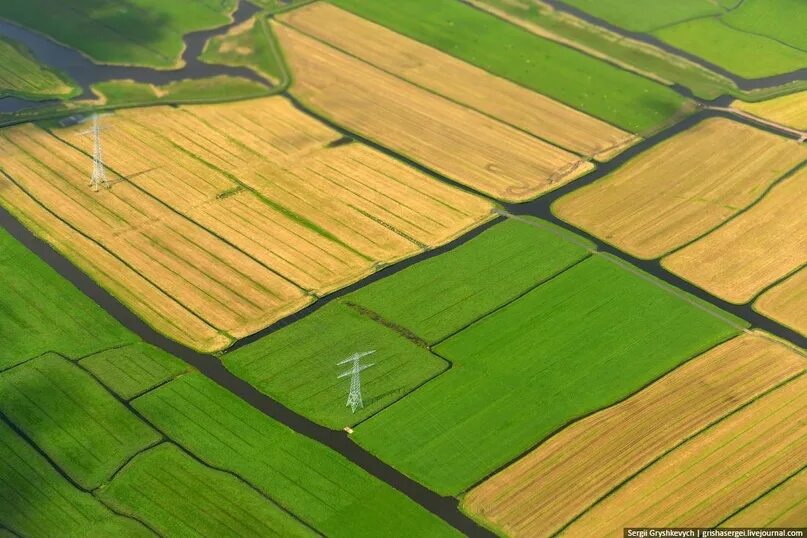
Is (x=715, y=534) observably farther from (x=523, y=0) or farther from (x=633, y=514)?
(x=523, y=0)

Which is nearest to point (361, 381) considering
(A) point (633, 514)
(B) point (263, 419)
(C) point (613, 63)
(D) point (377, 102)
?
(B) point (263, 419)

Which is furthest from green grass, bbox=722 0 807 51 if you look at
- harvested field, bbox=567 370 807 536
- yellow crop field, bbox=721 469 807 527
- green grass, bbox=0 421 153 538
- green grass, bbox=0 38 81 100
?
green grass, bbox=0 421 153 538

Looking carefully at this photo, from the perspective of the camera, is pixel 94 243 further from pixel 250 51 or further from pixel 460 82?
pixel 460 82

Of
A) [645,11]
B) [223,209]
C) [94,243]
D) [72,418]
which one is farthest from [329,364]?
[645,11]

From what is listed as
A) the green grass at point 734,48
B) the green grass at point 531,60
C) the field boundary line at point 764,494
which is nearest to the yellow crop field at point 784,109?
the green grass at point 734,48

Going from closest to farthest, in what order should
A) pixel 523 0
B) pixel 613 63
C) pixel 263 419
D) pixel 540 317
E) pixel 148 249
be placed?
pixel 263 419 < pixel 540 317 < pixel 148 249 < pixel 613 63 < pixel 523 0
